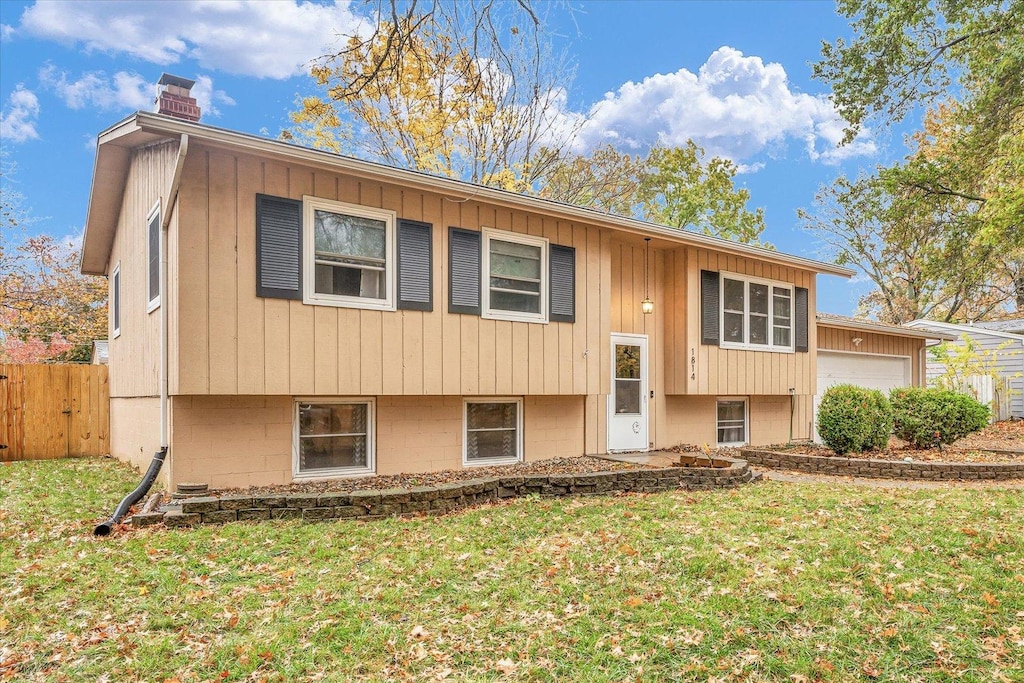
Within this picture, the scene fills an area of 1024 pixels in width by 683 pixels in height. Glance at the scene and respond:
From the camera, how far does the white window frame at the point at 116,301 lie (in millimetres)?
11062

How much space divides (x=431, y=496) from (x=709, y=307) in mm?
6562

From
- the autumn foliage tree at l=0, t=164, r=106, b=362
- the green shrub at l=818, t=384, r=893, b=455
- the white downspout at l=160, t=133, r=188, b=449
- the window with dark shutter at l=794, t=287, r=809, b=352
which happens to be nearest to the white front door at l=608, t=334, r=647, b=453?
the green shrub at l=818, t=384, r=893, b=455

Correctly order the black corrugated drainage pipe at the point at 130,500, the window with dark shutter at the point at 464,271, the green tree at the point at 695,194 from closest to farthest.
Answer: the black corrugated drainage pipe at the point at 130,500 < the window with dark shutter at the point at 464,271 < the green tree at the point at 695,194

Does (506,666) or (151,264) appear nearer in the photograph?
(506,666)

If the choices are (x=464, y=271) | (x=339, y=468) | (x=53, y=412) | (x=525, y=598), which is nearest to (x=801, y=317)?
(x=464, y=271)

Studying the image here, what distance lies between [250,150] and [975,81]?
1590 centimetres

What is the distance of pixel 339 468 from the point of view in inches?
308

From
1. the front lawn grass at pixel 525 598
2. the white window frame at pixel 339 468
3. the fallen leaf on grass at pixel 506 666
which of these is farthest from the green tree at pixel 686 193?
the fallen leaf on grass at pixel 506 666

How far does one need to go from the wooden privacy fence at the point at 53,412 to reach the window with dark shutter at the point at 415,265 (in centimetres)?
777

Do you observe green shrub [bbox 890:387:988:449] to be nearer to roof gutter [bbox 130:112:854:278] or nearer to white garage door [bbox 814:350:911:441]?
white garage door [bbox 814:350:911:441]

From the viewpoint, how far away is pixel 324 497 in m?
6.34

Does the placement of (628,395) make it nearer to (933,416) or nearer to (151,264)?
(933,416)

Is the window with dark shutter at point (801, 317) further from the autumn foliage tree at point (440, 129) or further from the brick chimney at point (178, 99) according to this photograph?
the brick chimney at point (178, 99)

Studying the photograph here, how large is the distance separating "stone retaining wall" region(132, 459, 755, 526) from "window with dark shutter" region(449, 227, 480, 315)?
2.34 m
